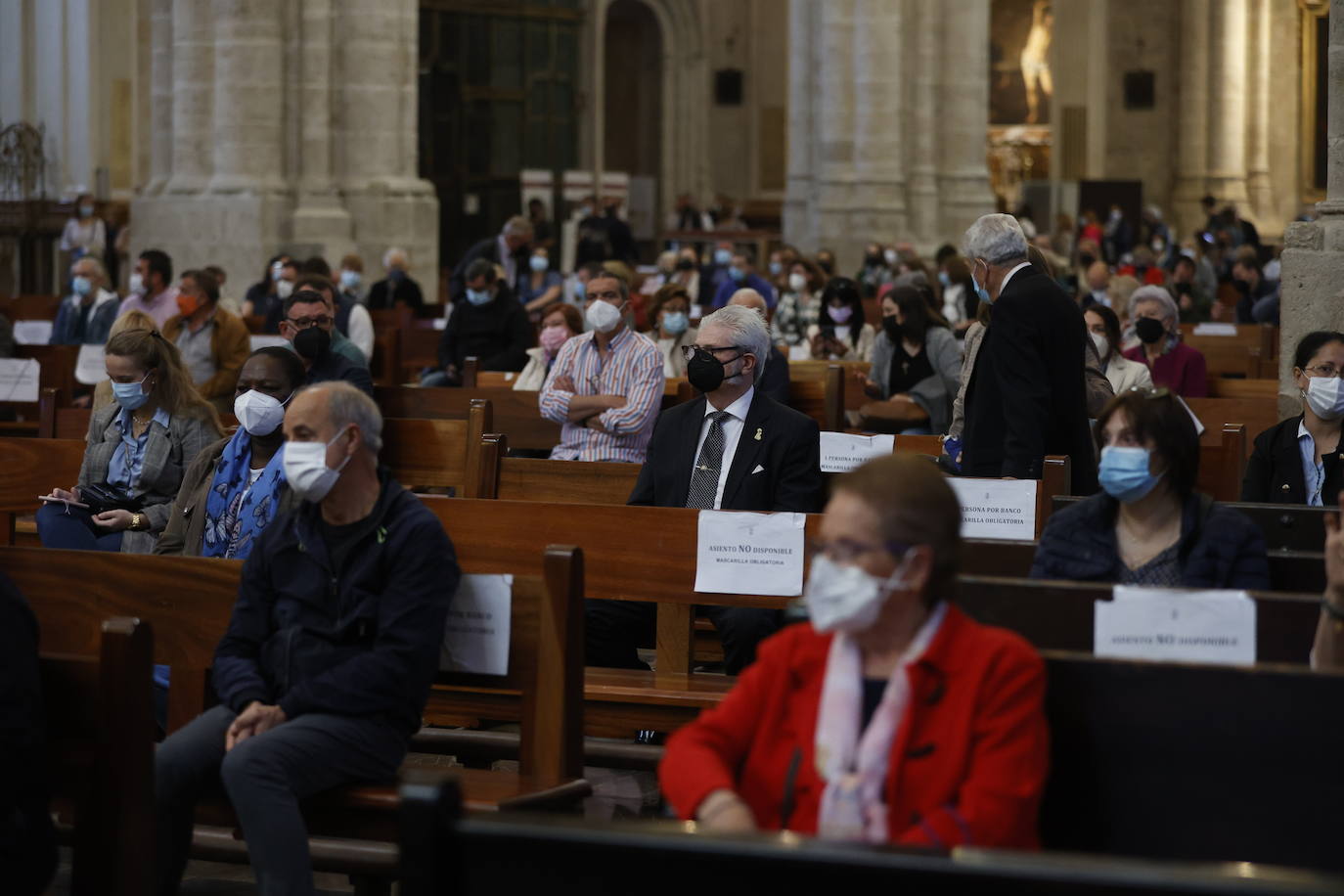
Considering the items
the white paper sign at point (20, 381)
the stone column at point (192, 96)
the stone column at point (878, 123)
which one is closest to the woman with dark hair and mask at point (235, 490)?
the white paper sign at point (20, 381)

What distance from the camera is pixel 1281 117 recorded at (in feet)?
116

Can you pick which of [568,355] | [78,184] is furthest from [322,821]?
[78,184]

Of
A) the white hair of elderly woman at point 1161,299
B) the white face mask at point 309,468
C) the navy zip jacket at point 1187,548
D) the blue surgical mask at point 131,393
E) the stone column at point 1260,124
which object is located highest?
the stone column at point 1260,124

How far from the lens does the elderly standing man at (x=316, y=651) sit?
4375 millimetres

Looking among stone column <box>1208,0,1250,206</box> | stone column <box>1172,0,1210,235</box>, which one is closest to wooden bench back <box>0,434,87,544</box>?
stone column <box>1208,0,1250,206</box>

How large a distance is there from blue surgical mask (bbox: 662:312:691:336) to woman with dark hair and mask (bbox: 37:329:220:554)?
4.36 metres

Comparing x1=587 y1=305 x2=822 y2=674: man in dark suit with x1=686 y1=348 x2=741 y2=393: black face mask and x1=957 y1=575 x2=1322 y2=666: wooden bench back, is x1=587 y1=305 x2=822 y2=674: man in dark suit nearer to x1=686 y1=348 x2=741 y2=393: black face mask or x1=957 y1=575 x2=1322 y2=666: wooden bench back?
x1=686 y1=348 x2=741 y2=393: black face mask

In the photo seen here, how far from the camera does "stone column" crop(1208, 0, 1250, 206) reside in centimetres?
3388

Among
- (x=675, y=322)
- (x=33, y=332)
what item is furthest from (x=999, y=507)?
(x=33, y=332)

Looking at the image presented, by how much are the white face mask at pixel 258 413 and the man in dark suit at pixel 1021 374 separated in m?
2.30

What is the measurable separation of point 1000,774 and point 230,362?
801 centimetres

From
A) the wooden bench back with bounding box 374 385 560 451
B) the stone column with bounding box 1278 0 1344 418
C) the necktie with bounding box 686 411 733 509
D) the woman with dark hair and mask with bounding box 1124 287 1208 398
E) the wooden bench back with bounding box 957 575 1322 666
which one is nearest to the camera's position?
the wooden bench back with bounding box 957 575 1322 666

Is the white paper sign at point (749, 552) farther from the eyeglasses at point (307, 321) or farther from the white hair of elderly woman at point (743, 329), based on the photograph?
the eyeglasses at point (307, 321)

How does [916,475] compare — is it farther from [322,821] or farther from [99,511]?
[99,511]
